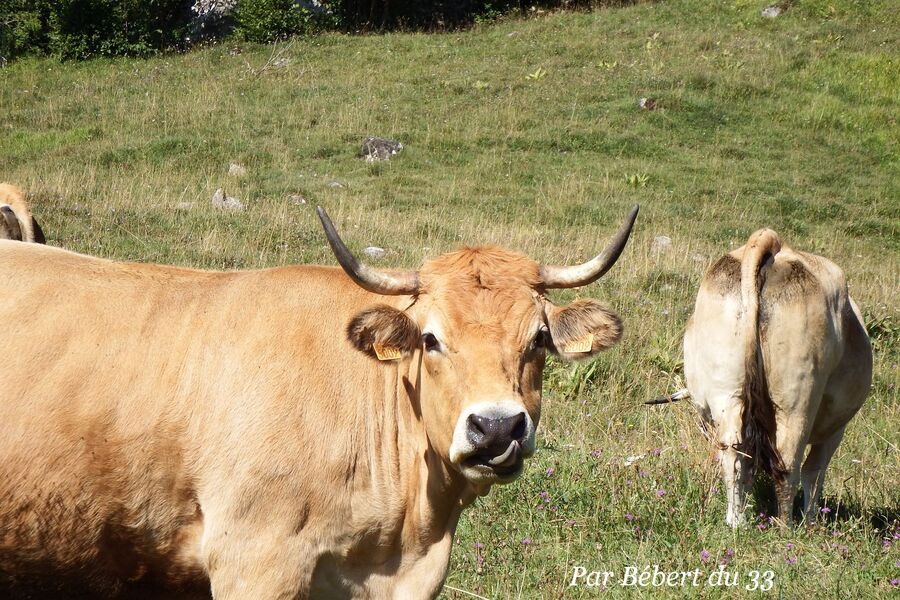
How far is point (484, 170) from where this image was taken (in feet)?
68.5

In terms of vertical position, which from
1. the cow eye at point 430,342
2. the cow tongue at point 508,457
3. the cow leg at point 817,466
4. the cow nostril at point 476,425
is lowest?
the cow leg at point 817,466

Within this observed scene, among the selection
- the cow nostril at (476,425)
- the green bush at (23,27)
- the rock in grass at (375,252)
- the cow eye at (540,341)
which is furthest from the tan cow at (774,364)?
the green bush at (23,27)

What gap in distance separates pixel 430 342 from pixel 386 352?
238 mm

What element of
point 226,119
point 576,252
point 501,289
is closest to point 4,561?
point 501,289

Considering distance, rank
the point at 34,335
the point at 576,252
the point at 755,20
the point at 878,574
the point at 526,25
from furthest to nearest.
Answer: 1. the point at 526,25
2. the point at 755,20
3. the point at 576,252
4. the point at 878,574
5. the point at 34,335

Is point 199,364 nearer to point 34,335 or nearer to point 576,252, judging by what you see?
point 34,335

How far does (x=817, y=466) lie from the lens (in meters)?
8.09

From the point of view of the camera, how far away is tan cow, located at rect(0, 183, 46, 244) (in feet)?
33.0

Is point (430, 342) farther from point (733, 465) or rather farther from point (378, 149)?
point (378, 149)

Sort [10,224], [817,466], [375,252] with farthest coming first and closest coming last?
[375,252] < [10,224] < [817,466]

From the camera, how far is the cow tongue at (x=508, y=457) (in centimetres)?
419

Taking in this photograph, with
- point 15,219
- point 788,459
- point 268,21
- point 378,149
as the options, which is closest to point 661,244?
point 378,149

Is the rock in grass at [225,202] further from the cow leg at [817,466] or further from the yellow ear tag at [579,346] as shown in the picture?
the yellow ear tag at [579,346]

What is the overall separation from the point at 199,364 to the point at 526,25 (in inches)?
1240
